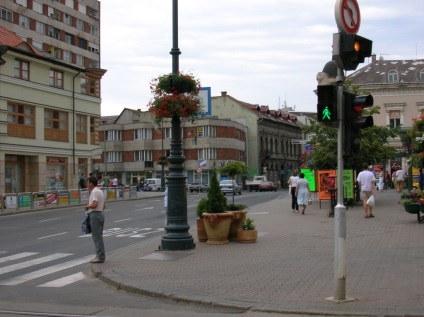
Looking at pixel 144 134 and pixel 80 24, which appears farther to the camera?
pixel 144 134

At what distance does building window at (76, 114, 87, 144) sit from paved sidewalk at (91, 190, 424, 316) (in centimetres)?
3045

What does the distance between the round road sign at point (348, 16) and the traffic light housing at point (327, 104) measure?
796mm

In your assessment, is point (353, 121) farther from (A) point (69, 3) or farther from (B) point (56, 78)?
(A) point (69, 3)

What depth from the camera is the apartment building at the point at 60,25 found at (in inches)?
2434

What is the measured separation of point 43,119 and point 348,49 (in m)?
35.7

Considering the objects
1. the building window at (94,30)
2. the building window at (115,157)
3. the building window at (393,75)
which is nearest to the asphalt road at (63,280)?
the building window at (393,75)

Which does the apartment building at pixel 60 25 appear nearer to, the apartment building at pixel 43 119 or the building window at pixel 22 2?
the building window at pixel 22 2

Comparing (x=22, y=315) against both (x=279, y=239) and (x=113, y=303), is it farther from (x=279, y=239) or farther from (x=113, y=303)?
(x=279, y=239)

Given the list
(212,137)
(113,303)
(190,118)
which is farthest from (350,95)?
(212,137)

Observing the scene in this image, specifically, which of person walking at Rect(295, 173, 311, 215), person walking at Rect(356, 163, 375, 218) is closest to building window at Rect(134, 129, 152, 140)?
person walking at Rect(295, 173, 311, 215)

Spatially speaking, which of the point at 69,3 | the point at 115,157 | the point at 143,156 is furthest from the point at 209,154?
the point at 69,3

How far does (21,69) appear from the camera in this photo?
125ft

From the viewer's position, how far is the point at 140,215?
84.5ft

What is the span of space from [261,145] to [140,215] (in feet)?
216
